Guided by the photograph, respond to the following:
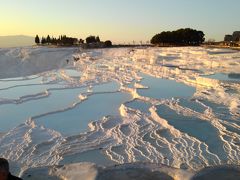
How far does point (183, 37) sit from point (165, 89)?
5749cm

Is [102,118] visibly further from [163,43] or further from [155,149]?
[163,43]

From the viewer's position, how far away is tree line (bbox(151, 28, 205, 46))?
7300 centimetres

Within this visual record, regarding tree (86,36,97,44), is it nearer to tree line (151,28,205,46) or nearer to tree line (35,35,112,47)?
tree line (35,35,112,47)

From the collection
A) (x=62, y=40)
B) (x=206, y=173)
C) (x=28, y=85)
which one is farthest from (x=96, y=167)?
(x=62, y=40)

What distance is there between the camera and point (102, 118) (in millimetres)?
11312

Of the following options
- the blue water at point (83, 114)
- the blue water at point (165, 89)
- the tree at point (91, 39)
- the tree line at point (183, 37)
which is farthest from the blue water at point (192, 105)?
the tree at point (91, 39)

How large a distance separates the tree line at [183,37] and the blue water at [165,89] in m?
53.8

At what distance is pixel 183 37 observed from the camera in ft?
239

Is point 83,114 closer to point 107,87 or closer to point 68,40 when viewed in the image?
point 107,87

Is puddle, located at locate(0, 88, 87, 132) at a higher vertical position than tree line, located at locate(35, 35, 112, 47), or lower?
higher

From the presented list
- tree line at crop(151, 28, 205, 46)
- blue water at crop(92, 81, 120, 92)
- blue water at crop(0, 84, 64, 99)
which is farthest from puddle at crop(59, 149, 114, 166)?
tree line at crop(151, 28, 205, 46)

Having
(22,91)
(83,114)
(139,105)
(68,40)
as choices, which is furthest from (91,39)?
(83,114)

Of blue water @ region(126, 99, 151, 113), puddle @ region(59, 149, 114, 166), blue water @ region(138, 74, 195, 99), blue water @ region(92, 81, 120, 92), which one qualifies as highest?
puddle @ region(59, 149, 114, 166)

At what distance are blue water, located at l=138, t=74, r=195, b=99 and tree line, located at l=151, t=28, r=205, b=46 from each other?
53760 millimetres
